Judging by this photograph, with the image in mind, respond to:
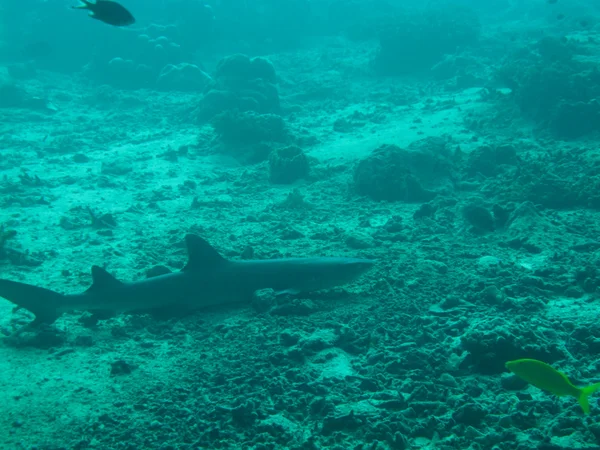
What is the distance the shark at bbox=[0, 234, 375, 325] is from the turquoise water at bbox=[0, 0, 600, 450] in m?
0.03

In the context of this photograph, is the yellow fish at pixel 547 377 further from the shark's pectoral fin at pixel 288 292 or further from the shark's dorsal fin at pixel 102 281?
the shark's dorsal fin at pixel 102 281

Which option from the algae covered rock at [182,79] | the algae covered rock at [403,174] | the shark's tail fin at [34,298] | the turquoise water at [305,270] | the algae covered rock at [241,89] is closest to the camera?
the turquoise water at [305,270]

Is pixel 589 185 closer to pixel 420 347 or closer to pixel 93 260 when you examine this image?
pixel 420 347

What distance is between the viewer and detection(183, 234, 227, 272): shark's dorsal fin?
5.41 m

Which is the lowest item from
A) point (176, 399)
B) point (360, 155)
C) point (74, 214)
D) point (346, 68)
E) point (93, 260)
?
point (176, 399)

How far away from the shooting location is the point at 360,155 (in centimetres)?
1271

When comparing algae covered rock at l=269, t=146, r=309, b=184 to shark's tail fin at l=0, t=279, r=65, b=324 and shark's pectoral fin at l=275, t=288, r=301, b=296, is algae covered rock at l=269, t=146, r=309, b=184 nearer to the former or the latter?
shark's pectoral fin at l=275, t=288, r=301, b=296

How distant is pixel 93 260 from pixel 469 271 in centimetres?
643

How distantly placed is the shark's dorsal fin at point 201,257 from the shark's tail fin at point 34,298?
1698 millimetres

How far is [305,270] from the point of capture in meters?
5.54

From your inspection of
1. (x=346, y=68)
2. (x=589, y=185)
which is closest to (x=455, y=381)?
(x=589, y=185)

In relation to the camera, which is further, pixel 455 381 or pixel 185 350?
pixel 185 350

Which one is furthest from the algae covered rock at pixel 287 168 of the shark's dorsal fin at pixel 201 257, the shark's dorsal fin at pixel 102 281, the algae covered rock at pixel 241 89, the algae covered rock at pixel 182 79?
the algae covered rock at pixel 182 79

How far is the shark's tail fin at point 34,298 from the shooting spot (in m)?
5.19
